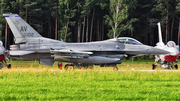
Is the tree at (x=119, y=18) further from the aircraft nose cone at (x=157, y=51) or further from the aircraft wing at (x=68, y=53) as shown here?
the aircraft wing at (x=68, y=53)

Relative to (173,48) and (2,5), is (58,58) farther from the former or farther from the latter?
(2,5)

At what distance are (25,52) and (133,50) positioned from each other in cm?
762

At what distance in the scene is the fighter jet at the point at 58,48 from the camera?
59.5 feet

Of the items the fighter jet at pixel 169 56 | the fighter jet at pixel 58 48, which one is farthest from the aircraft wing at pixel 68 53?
the fighter jet at pixel 169 56

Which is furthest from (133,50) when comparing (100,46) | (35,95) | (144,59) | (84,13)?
(84,13)

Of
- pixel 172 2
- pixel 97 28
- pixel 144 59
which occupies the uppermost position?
pixel 172 2

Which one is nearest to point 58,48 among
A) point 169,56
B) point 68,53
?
point 68,53

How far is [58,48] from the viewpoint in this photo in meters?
18.5

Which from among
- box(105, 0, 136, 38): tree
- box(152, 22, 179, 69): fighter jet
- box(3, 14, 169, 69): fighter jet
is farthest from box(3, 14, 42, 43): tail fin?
box(105, 0, 136, 38): tree

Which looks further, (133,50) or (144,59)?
(144,59)

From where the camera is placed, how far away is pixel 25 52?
18.2 metres

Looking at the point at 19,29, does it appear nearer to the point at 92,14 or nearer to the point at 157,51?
the point at 157,51

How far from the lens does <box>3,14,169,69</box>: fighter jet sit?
18.1m

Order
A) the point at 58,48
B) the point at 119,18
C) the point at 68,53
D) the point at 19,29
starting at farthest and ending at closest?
the point at 119,18, the point at 19,29, the point at 58,48, the point at 68,53
